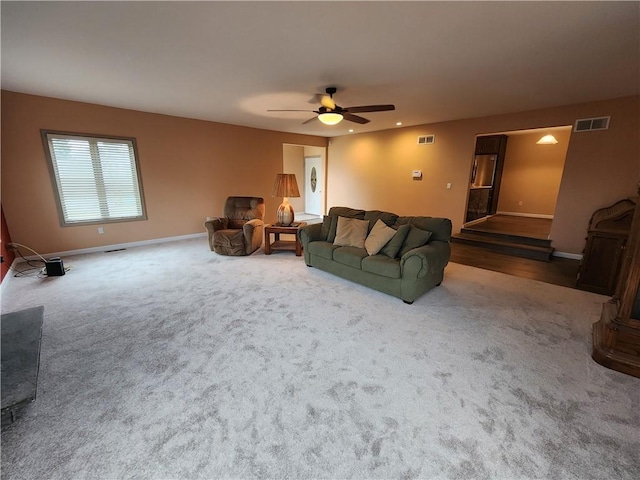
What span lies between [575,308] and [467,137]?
3.96m

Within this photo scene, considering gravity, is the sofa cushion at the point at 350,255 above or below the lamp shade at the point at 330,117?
below

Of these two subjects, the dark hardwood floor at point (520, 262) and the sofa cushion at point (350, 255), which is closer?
the sofa cushion at point (350, 255)

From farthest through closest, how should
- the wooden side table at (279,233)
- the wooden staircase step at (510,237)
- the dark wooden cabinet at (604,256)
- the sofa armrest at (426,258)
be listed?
the wooden staircase step at (510,237), the wooden side table at (279,233), the dark wooden cabinet at (604,256), the sofa armrest at (426,258)

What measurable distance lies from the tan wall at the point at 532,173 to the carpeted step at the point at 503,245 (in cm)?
321

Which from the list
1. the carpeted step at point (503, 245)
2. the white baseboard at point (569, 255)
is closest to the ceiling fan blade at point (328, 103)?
the carpeted step at point (503, 245)

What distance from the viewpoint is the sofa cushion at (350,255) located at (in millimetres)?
3371

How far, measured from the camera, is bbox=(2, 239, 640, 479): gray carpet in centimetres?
134

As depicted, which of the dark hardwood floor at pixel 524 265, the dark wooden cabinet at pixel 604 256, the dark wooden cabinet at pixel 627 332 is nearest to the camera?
the dark wooden cabinet at pixel 627 332

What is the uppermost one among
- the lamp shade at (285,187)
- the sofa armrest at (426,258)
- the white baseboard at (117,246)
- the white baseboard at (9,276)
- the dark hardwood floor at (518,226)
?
the lamp shade at (285,187)

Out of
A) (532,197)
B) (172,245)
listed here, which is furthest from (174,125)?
(532,197)

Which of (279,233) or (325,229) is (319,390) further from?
(279,233)

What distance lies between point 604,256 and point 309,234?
12.8ft

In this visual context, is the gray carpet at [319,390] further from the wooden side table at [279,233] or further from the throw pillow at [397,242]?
the wooden side table at [279,233]

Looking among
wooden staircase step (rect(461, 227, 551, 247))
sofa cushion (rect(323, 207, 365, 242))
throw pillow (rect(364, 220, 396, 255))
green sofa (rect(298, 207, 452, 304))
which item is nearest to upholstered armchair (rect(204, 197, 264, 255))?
green sofa (rect(298, 207, 452, 304))
